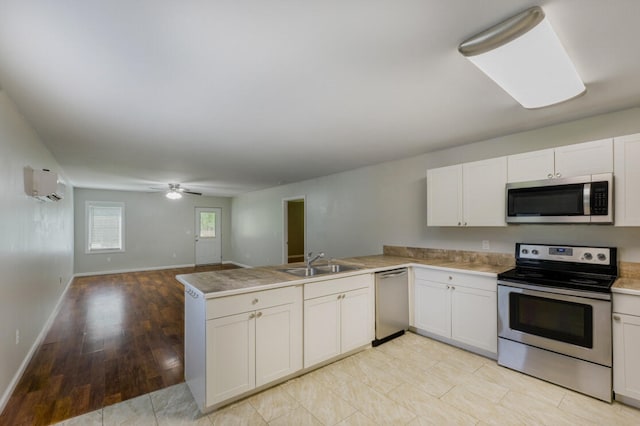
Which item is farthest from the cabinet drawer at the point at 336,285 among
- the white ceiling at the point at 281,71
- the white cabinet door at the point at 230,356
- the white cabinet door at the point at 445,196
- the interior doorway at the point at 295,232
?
the interior doorway at the point at 295,232

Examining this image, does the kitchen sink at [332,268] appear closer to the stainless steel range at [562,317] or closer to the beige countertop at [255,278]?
the beige countertop at [255,278]

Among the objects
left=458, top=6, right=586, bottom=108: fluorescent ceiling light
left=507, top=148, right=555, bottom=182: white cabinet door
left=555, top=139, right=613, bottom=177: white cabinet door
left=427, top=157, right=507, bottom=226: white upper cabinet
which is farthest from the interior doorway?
left=458, top=6, right=586, bottom=108: fluorescent ceiling light

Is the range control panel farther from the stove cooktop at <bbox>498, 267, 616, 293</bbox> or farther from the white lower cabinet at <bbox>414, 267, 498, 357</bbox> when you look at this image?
the white lower cabinet at <bbox>414, 267, 498, 357</bbox>

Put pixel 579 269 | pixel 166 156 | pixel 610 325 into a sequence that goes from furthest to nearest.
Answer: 1. pixel 166 156
2. pixel 579 269
3. pixel 610 325

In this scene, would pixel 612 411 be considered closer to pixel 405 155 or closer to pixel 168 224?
pixel 405 155

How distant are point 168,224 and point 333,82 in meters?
8.25

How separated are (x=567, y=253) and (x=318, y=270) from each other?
241 centimetres

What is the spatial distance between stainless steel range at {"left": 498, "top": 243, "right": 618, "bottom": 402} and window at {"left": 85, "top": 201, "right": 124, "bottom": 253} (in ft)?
29.8

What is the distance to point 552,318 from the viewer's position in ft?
7.97

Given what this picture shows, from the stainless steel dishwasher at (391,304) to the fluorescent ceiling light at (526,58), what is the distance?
2.07 metres

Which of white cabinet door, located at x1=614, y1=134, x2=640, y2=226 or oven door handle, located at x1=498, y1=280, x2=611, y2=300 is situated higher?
white cabinet door, located at x1=614, y1=134, x2=640, y2=226

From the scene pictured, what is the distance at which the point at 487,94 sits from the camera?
87.7 inches

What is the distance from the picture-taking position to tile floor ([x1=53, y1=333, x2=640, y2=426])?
1.99 meters

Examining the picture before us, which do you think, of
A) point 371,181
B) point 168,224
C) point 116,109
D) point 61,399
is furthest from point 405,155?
point 168,224
